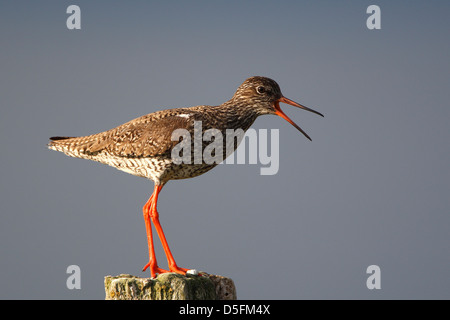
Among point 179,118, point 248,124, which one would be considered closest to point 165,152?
point 179,118

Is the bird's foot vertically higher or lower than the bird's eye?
lower

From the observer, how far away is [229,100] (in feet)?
39.2

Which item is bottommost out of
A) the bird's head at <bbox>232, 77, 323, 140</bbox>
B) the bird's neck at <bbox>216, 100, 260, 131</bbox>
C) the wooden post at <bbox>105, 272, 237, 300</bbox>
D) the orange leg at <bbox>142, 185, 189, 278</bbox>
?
the wooden post at <bbox>105, 272, 237, 300</bbox>

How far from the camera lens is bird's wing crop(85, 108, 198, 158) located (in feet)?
35.6

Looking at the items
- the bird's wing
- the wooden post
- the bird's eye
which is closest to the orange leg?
the bird's wing

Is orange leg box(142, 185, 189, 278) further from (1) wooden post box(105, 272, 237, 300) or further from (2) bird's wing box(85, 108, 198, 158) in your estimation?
(1) wooden post box(105, 272, 237, 300)

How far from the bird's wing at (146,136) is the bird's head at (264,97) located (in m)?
1.23

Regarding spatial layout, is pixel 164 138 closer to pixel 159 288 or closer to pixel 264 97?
pixel 264 97

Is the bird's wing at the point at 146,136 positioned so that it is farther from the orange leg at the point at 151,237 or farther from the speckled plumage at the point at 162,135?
the orange leg at the point at 151,237

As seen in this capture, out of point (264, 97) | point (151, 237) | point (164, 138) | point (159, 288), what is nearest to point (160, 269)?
point (151, 237)

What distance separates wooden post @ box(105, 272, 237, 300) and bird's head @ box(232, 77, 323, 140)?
392 centimetres

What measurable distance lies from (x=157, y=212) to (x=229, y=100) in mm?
2763

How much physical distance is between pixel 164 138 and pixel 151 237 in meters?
1.98
